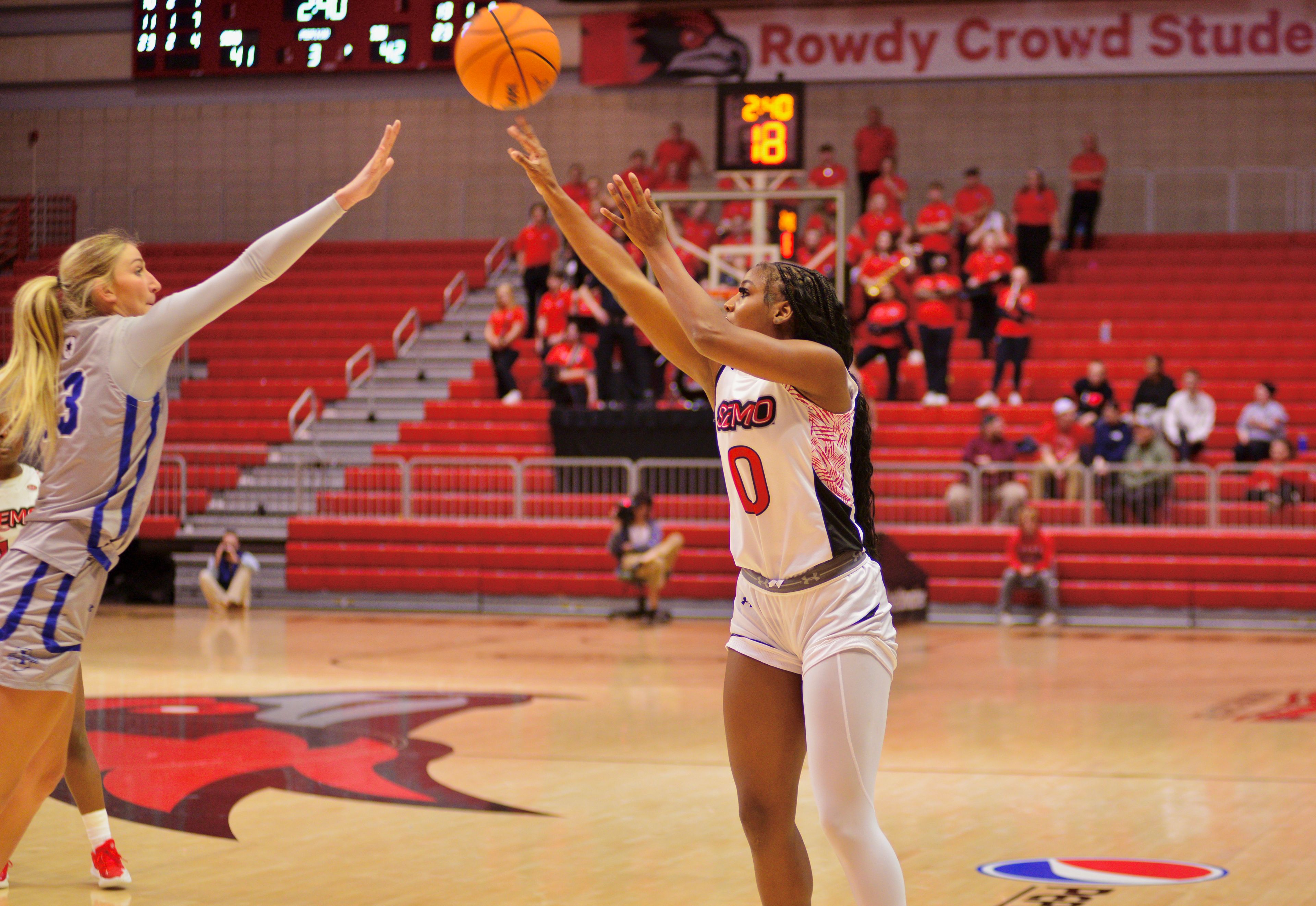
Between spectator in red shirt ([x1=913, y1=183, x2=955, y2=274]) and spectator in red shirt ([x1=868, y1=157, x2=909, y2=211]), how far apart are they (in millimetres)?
392

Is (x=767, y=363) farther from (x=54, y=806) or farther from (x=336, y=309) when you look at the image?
(x=336, y=309)

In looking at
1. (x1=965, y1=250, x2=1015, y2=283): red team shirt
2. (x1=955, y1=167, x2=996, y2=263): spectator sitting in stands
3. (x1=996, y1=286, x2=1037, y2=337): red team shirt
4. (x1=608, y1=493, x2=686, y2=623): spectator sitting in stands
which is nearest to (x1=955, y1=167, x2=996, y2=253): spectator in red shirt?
(x1=955, y1=167, x2=996, y2=263): spectator sitting in stands

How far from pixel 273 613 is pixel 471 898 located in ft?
39.9

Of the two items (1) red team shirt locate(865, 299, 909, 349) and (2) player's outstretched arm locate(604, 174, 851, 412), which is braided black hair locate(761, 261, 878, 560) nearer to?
(2) player's outstretched arm locate(604, 174, 851, 412)

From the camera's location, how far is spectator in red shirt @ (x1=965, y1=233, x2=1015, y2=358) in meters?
19.1

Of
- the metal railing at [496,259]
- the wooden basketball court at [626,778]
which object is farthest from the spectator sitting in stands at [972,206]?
the wooden basketball court at [626,778]

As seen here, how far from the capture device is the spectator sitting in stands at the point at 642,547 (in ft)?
51.7

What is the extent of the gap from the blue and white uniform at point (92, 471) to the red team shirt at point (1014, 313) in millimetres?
14786

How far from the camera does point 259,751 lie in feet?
27.0

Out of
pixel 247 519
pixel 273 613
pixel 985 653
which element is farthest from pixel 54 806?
pixel 247 519

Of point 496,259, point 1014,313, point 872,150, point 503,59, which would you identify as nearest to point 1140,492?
point 1014,313

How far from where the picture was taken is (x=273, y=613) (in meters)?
17.0

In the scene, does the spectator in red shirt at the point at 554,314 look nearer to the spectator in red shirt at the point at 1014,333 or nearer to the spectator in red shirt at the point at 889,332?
the spectator in red shirt at the point at 889,332

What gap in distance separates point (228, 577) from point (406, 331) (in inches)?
265
